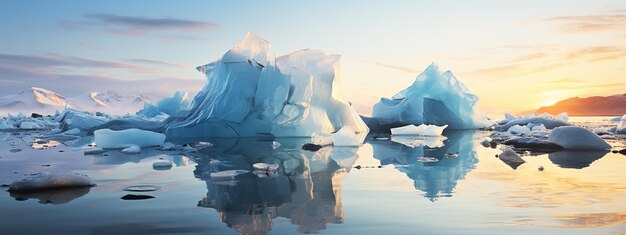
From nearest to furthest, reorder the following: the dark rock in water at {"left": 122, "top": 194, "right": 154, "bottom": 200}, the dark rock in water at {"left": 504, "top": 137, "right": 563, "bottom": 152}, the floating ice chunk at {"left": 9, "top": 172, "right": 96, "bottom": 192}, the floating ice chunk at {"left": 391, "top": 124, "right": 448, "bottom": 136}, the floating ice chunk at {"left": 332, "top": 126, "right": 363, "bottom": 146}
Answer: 1. the dark rock in water at {"left": 122, "top": 194, "right": 154, "bottom": 200}
2. the floating ice chunk at {"left": 9, "top": 172, "right": 96, "bottom": 192}
3. the dark rock in water at {"left": 504, "top": 137, "right": 563, "bottom": 152}
4. the floating ice chunk at {"left": 332, "top": 126, "right": 363, "bottom": 146}
5. the floating ice chunk at {"left": 391, "top": 124, "right": 448, "bottom": 136}

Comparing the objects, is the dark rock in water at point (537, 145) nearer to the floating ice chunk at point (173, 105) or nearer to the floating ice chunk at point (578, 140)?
the floating ice chunk at point (578, 140)

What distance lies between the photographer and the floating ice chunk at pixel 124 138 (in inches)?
388

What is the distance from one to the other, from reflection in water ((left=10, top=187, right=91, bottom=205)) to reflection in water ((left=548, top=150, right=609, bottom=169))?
543 cm

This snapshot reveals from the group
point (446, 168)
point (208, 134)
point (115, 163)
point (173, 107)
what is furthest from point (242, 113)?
point (173, 107)

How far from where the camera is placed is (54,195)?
13.0 ft

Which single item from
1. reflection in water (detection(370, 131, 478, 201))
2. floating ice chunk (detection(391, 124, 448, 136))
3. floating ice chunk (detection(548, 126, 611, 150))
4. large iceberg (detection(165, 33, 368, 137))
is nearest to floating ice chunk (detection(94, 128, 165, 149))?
large iceberg (detection(165, 33, 368, 137))

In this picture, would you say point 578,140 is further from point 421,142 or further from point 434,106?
point 434,106

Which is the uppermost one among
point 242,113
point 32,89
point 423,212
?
point 32,89

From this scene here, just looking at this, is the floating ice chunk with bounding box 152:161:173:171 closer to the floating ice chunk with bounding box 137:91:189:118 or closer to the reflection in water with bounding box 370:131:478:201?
the reflection in water with bounding box 370:131:478:201

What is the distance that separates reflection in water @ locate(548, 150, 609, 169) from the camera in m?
6.43

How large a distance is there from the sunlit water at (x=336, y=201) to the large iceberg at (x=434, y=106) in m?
14.3

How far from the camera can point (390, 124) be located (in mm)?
21422

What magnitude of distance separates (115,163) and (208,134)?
757 cm

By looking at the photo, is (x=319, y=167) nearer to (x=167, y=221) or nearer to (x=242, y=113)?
(x=167, y=221)
